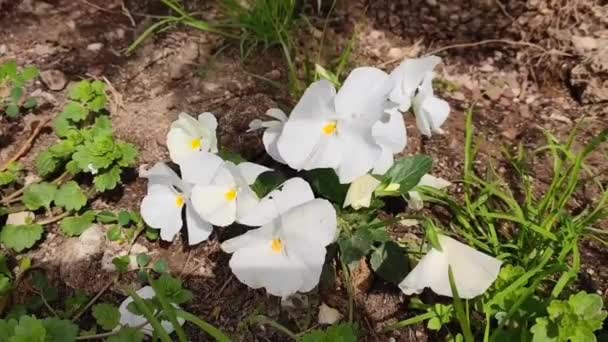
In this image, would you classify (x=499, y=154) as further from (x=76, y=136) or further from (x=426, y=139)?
(x=76, y=136)

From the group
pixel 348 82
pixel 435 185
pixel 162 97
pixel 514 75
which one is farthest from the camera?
pixel 514 75

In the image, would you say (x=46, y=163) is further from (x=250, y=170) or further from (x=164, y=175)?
(x=250, y=170)

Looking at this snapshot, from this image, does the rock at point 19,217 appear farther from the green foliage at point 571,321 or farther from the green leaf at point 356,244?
the green foliage at point 571,321

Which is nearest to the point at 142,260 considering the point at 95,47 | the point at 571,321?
the point at 95,47

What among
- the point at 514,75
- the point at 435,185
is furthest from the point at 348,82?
the point at 514,75

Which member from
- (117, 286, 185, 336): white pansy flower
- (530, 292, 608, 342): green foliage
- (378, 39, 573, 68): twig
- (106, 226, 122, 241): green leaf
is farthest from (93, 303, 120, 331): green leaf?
(378, 39, 573, 68): twig

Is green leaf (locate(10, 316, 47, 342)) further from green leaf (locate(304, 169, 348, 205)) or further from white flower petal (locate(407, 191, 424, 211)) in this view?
white flower petal (locate(407, 191, 424, 211))
